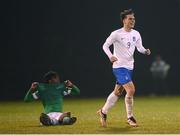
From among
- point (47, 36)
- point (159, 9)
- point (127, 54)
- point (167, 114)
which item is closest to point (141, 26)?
point (159, 9)

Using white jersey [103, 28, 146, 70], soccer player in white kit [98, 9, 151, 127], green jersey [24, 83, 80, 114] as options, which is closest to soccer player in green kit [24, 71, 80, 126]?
green jersey [24, 83, 80, 114]

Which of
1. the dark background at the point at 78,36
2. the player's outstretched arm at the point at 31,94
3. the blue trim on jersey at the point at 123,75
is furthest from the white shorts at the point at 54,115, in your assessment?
the dark background at the point at 78,36

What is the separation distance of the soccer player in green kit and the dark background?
14079 mm

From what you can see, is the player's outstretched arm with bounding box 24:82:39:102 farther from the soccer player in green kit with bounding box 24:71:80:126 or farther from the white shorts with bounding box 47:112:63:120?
the white shorts with bounding box 47:112:63:120

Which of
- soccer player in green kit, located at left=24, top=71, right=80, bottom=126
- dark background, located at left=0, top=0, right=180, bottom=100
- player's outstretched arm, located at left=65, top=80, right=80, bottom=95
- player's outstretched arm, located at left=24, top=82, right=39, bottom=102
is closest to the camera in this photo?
soccer player in green kit, located at left=24, top=71, right=80, bottom=126

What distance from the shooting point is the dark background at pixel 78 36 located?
29094mm

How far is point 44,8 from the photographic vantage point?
29.7 metres

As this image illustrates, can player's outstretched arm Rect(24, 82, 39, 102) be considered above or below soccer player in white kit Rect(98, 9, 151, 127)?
below

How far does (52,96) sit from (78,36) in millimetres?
15765

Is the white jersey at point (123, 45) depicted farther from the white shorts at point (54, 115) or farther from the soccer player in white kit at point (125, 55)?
the white shorts at point (54, 115)

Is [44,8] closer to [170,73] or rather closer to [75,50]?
[75,50]

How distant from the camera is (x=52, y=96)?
561 inches

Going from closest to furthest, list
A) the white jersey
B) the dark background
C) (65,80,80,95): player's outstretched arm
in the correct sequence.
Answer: the white jersey, (65,80,80,95): player's outstretched arm, the dark background

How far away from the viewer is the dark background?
29094mm
